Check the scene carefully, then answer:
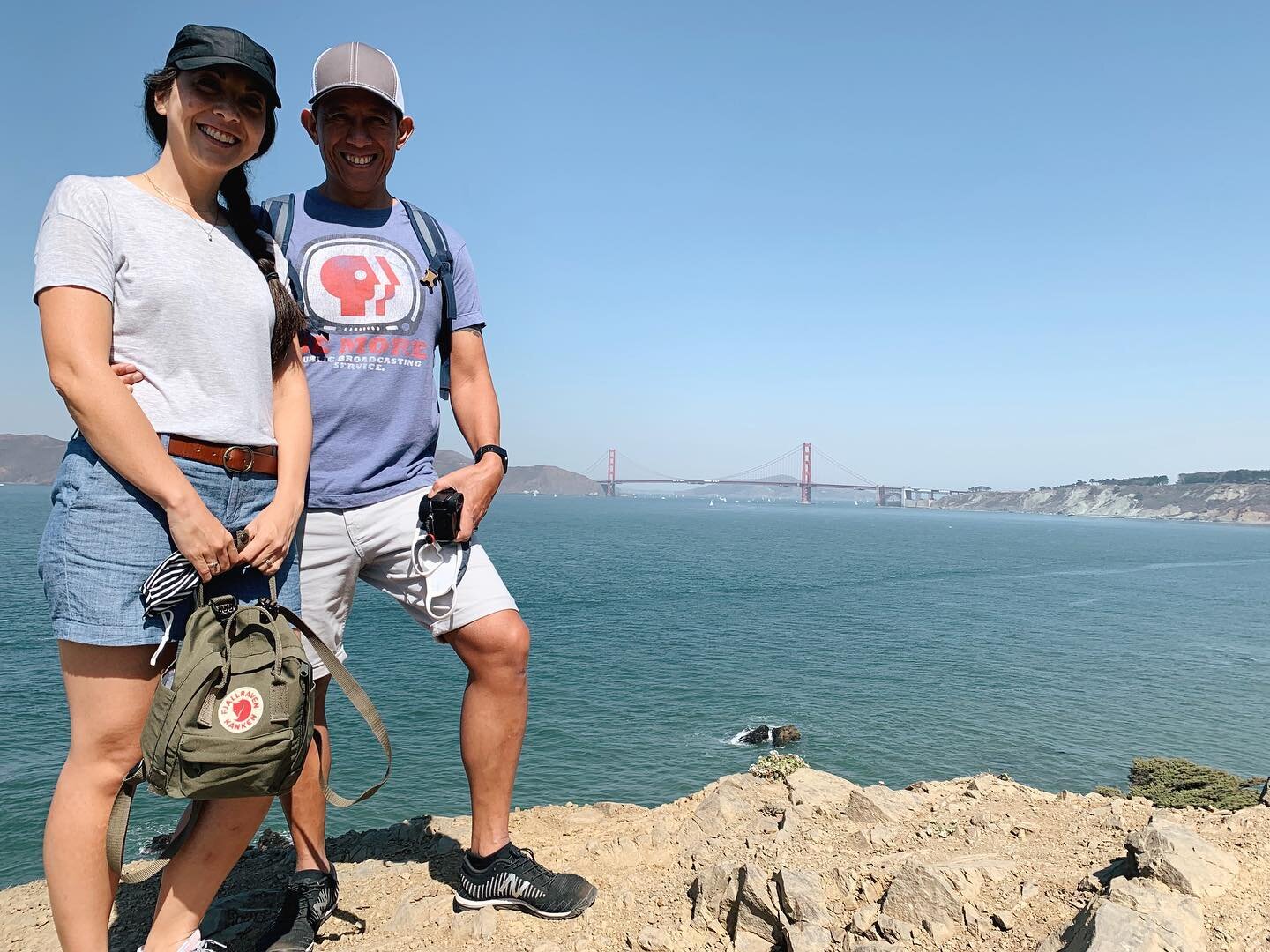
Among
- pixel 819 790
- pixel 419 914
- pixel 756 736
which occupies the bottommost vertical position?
pixel 756 736

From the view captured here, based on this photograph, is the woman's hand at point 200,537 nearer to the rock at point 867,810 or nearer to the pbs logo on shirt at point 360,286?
the pbs logo on shirt at point 360,286

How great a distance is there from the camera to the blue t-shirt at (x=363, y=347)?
238 centimetres

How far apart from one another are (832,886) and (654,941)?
1.97 ft

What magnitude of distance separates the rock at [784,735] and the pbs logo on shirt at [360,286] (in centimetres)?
1606

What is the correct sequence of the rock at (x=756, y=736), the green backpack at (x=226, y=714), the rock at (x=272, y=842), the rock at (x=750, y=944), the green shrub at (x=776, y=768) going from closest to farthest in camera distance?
the green backpack at (x=226, y=714)
the rock at (x=750, y=944)
the rock at (x=272, y=842)
the green shrub at (x=776, y=768)
the rock at (x=756, y=736)

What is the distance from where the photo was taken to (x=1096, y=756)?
17141 mm

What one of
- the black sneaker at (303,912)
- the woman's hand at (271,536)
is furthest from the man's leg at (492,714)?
the woman's hand at (271,536)

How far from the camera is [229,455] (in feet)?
6.39

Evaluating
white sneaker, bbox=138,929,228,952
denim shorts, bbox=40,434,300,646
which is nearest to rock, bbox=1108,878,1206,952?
white sneaker, bbox=138,929,228,952

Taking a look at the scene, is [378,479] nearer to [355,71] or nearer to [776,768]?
[355,71]

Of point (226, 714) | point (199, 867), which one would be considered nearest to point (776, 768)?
point (199, 867)

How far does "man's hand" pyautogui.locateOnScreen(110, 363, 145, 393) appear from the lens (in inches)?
71.6

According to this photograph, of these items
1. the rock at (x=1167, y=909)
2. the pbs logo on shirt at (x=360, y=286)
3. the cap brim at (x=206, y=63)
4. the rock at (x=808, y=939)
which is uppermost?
the cap brim at (x=206, y=63)

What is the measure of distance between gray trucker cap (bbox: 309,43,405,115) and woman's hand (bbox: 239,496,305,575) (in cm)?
121
